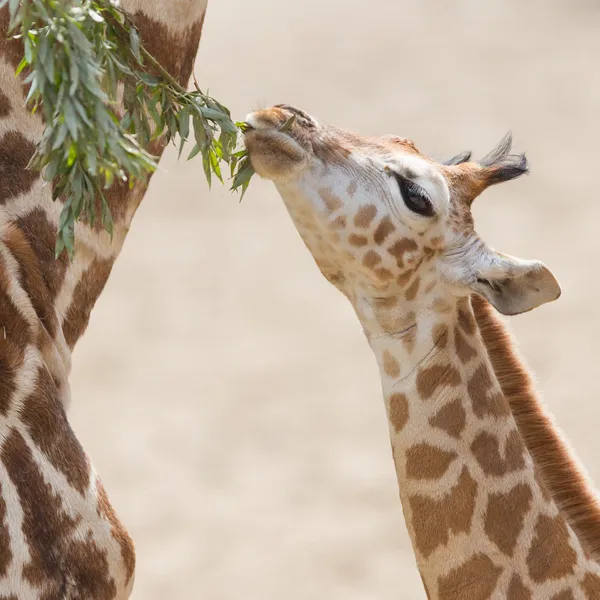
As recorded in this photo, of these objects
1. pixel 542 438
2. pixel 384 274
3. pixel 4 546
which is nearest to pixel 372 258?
pixel 384 274

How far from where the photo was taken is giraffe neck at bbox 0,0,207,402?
11.7 feet

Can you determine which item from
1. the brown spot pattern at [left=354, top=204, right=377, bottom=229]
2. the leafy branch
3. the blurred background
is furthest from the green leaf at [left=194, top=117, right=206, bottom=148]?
the blurred background

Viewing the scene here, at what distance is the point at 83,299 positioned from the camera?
3.79 meters

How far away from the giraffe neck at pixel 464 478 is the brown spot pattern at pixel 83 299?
3.18ft

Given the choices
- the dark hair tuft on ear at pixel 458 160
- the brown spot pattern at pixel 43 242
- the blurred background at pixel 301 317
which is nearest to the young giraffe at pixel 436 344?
the dark hair tuft on ear at pixel 458 160

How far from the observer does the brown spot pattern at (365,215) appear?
4.20 metres

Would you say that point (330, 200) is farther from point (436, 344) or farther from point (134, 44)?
point (134, 44)

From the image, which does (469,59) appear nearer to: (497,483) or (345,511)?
(345,511)

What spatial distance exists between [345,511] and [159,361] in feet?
6.83

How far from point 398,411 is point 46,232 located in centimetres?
133

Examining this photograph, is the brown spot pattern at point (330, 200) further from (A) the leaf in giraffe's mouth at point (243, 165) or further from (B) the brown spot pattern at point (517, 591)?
(B) the brown spot pattern at point (517, 591)

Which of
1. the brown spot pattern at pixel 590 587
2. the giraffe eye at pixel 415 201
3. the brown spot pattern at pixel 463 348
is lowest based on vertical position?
the brown spot pattern at pixel 590 587

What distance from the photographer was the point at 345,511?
8.04m

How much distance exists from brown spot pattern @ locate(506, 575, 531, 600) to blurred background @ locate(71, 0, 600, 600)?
3.49m
